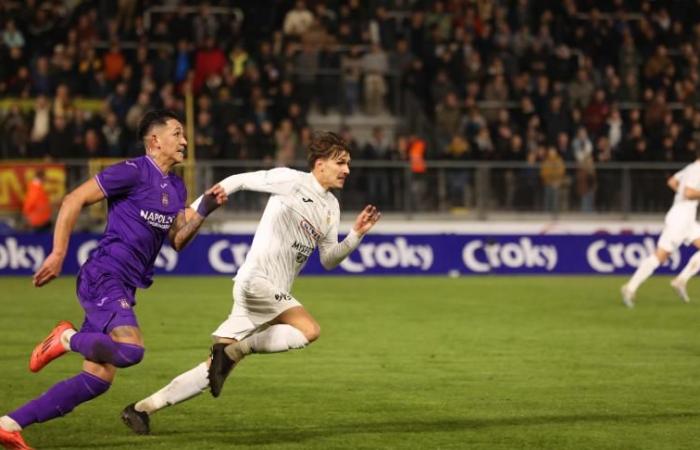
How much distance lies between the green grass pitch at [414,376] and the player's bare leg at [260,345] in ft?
1.47

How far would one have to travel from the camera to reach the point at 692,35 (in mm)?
30297

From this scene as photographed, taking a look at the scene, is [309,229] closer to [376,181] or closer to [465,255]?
[376,181]

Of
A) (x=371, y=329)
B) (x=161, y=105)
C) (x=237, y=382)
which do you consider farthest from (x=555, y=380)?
(x=161, y=105)

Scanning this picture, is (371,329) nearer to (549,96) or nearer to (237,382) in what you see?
(237,382)

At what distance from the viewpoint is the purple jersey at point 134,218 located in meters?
8.24

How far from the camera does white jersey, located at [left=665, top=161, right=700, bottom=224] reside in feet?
61.8

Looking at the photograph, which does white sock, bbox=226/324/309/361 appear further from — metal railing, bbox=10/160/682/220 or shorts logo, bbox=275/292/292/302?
metal railing, bbox=10/160/682/220

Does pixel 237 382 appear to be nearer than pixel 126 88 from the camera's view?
Yes

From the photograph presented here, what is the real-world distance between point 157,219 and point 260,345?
3.58 ft

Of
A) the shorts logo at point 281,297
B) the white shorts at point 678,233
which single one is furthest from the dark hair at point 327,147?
the white shorts at point 678,233

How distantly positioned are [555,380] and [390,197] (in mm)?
13636

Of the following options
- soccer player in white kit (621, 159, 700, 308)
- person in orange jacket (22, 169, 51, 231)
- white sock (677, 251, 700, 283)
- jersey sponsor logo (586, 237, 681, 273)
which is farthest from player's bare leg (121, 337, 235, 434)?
jersey sponsor logo (586, 237, 681, 273)

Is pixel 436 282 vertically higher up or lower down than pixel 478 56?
lower down

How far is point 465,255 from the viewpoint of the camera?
25.2m
